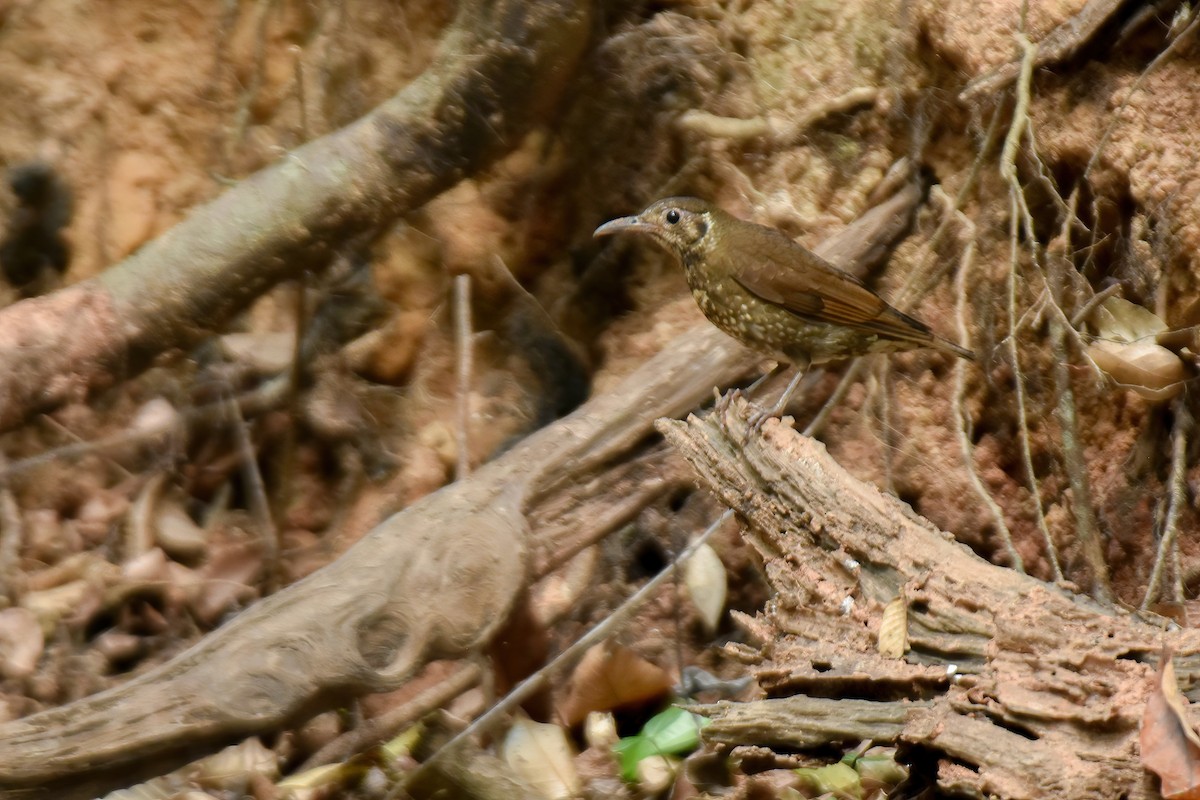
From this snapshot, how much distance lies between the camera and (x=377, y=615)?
3.57m

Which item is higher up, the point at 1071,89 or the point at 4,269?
the point at 1071,89

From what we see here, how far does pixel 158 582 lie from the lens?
466 centimetres

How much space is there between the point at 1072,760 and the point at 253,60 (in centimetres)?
415

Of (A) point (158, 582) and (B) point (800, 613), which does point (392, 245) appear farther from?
(B) point (800, 613)

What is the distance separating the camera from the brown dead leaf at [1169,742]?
2.15 m

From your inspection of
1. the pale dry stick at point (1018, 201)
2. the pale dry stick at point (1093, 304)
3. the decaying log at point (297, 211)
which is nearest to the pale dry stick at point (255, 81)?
the decaying log at point (297, 211)

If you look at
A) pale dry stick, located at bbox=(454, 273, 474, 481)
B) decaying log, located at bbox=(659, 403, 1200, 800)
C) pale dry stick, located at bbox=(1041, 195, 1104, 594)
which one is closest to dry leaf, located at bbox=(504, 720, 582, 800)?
pale dry stick, located at bbox=(454, 273, 474, 481)

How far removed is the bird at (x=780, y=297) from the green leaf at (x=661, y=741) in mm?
998

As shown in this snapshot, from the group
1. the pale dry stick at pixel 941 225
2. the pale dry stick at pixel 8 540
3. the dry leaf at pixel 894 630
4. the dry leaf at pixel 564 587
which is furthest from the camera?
the pale dry stick at pixel 8 540

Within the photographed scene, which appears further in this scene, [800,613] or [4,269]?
[4,269]

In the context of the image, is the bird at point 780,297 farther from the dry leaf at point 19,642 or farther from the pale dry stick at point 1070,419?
the dry leaf at point 19,642

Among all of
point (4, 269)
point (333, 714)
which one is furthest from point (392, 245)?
point (333, 714)

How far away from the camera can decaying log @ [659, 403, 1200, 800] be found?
7.62 ft

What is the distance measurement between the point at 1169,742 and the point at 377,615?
2085mm
